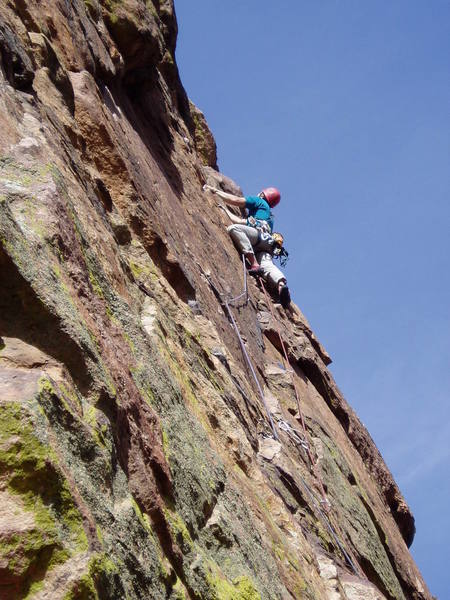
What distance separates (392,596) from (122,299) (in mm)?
7328

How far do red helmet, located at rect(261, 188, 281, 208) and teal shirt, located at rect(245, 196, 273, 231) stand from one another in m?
1.05

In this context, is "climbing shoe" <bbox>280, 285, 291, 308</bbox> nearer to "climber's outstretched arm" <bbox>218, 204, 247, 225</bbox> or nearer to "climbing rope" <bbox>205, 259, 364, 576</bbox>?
"climber's outstretched arm" <bbox>218, 204, 247, 225</bbox>

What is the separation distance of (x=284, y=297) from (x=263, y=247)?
3.46 feet

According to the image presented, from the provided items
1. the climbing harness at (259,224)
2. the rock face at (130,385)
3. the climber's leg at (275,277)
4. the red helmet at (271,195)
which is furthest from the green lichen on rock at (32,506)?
the red helmet at (271,195)

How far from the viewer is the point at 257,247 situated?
49.5 feet

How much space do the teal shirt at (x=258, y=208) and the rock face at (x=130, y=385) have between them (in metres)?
3.32

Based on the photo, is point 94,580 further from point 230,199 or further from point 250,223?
point 230,199

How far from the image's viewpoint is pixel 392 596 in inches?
417

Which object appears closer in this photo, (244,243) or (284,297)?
(244,243)

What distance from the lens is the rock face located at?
121 inches

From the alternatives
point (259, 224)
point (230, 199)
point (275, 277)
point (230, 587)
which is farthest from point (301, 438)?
point (230, 199)

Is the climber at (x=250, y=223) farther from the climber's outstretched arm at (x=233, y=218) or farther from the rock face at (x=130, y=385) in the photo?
the rock face at (x=130, y=385)

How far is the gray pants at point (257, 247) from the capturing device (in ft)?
47.0

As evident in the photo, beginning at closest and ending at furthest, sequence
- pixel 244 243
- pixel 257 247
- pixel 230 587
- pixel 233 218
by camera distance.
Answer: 1. pixel 230 587
2. pixel 244 243
3. pixel 257 247
4. pixel 233 218
